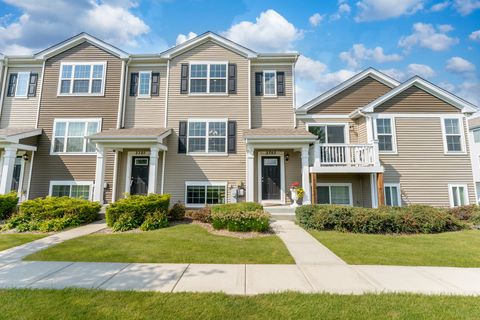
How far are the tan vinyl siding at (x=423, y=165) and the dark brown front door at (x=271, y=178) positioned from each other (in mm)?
5460

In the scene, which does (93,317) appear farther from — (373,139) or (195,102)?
(373,139)

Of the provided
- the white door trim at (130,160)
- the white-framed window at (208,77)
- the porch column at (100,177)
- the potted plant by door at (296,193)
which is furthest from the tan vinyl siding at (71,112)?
the potted plant by door at (296,193)

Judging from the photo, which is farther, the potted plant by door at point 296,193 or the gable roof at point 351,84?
the gable roof at point 351,84

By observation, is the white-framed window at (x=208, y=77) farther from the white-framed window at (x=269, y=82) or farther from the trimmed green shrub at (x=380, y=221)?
the trimmed green shrub at (x=380, y=221)

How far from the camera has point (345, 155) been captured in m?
11.7

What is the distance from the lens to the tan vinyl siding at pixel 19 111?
525 inches

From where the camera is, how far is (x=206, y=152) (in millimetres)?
12812

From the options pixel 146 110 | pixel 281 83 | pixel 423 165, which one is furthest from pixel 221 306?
pixel 423 165

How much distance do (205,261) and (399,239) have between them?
243 inches

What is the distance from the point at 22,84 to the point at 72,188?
23.2 ft

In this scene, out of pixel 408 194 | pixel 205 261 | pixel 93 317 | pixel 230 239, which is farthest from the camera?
pixel 408 194

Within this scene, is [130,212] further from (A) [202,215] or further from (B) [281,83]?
(B) [281,83]

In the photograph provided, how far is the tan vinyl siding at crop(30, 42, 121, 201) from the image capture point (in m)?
12.7

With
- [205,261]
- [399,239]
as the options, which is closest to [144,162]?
[205,261]
